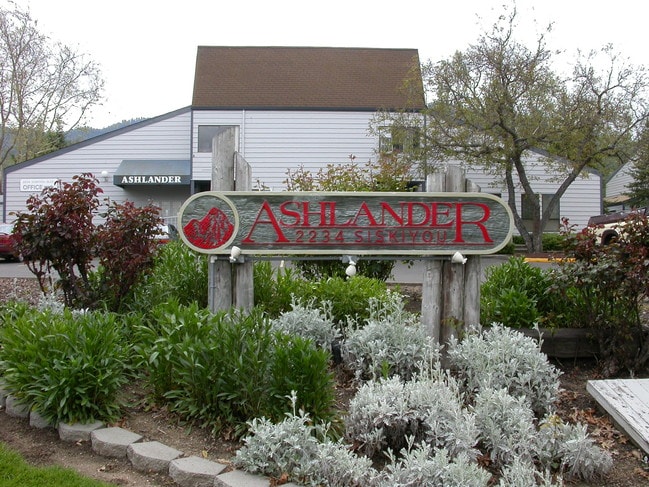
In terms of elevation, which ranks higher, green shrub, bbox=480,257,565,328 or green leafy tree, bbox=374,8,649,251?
green leafy tree, bbox=374,8,649,251

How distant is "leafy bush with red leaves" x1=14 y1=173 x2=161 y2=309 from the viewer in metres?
5.78

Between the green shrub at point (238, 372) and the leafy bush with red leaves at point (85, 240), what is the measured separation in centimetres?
185

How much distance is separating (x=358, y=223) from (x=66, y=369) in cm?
256

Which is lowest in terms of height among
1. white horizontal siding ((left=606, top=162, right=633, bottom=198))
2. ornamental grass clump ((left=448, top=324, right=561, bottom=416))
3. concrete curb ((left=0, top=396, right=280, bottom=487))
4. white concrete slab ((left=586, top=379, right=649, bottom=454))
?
concrete curb ((left=0, top=396, right=280, bottom=487))

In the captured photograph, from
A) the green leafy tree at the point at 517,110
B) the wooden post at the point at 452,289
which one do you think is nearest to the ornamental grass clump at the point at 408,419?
the wooden post at the point at 452,289

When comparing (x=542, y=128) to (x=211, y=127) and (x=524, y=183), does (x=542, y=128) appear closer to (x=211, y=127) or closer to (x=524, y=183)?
(x=524, y=183)

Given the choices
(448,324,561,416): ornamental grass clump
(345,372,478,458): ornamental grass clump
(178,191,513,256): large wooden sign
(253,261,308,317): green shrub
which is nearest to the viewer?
(345,372,478,458): ornamental grass clump

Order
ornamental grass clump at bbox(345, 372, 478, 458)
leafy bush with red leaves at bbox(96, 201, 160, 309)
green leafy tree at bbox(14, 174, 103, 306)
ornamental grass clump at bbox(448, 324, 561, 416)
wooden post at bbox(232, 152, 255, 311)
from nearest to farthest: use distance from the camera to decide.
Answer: ornamental grass clump at bbox(345, 372, 478, 458) < ornamental grass clump at bbox(448, 324, 561, 416) < wooden post at bbox(232, 152, 255, 311) < green leafy tree at bbox(14, 174, 103, 306) < leafy bush with red leaves at bbox(96, 201, 160, 309)

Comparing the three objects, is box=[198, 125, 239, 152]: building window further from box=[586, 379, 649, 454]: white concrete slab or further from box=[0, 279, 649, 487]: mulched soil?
box=[586, 379, 649, 454]: white concrete slab

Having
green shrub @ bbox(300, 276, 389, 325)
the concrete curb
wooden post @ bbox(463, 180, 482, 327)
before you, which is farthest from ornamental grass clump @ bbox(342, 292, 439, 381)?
the concrete curb

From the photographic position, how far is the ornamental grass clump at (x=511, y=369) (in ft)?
14.5

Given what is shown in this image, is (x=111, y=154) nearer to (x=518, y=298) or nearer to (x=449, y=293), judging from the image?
(x=518, y=298)

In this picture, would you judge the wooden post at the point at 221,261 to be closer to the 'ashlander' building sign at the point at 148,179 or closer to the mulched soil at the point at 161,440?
the mulched soil at the point at 161,440

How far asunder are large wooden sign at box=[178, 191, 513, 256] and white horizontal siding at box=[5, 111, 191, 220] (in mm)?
19960
